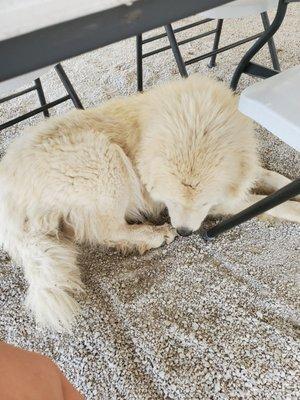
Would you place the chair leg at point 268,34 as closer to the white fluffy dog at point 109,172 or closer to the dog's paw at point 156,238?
the white fluffy dog at point 109,172

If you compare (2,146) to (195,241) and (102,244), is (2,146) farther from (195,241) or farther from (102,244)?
(195,241)

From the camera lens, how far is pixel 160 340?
1.21 metres

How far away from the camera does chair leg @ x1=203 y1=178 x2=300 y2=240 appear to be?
1.12 meters

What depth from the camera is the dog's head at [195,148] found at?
1.20 meters

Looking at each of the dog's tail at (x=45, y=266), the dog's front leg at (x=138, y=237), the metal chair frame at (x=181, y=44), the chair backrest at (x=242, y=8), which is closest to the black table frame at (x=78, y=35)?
the dog's tail at (x=45, y=266)

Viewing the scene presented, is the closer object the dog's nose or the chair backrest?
the dog's nose

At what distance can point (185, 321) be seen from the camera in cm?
126

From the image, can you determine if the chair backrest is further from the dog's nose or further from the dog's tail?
the dog's tail

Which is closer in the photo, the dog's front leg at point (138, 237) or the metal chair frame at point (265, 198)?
the metal chair frame at point (265, 198)

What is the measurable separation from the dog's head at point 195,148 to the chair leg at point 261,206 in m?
0.09

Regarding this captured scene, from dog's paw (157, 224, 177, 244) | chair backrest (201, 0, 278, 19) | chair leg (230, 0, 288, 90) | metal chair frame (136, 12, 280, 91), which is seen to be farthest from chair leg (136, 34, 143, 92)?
dog's paw (157, 224, 177, 244)

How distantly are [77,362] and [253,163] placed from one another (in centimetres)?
82

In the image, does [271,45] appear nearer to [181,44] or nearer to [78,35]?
[181,44]

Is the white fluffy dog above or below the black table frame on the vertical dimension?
below
